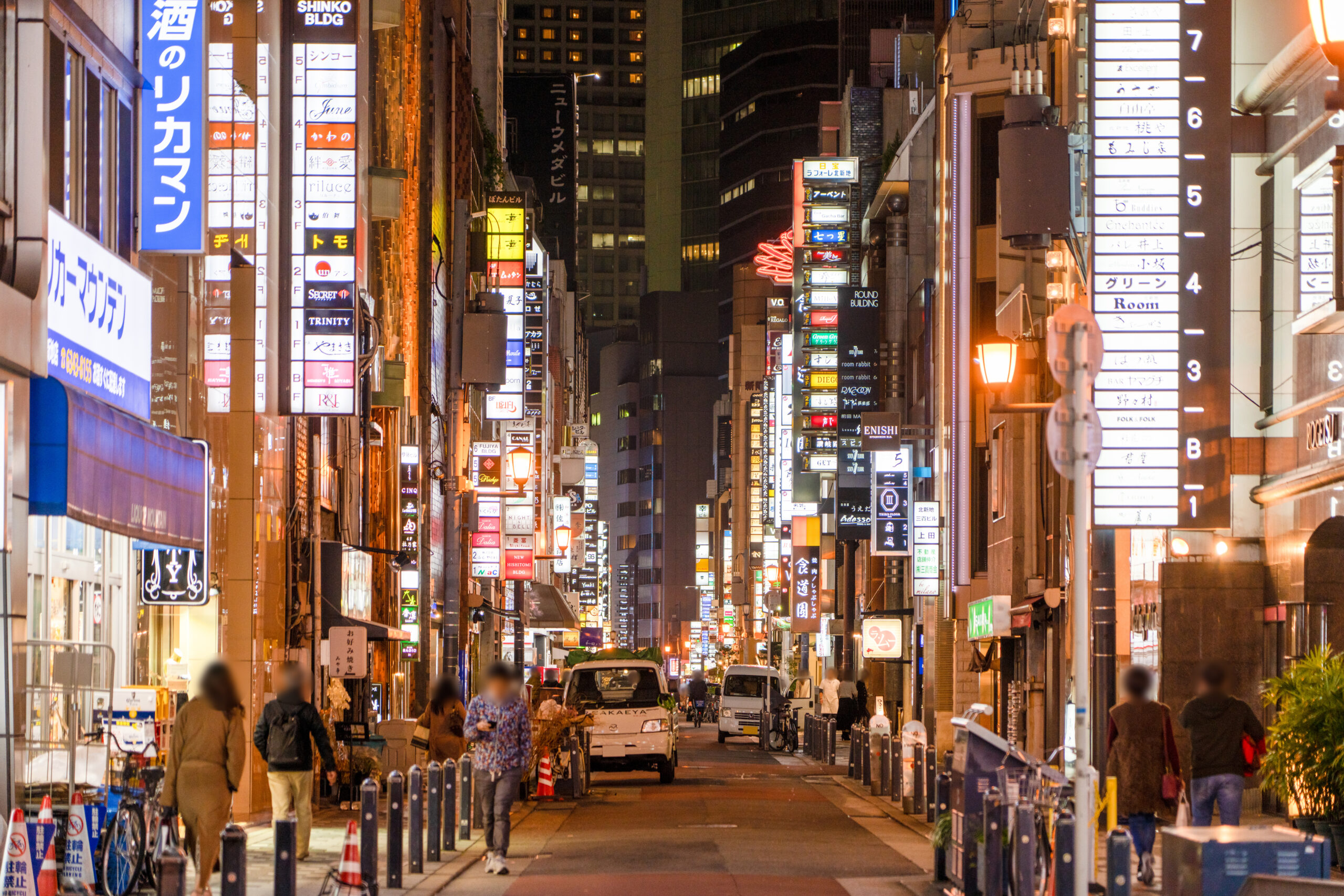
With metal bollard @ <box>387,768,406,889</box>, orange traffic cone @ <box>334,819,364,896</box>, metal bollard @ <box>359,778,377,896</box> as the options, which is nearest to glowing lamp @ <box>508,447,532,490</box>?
metal bollard @ <box>387,768,406,889</box>

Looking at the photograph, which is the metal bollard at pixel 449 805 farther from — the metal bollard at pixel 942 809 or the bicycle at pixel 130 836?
the metal bollard at pixel 942 809

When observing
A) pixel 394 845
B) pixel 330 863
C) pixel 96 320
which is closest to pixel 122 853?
pixel 394 845

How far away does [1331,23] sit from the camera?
12.4 m

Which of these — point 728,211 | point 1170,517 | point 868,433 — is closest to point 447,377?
point 868,433

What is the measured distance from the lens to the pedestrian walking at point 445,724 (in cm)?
2486

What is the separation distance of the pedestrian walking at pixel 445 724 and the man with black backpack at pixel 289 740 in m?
6.43

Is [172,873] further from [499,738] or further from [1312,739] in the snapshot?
[1312,739]

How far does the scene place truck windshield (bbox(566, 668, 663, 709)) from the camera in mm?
34156

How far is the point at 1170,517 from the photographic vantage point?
73.9 ft

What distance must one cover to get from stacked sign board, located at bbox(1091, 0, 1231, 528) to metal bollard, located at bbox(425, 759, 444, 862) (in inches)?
341

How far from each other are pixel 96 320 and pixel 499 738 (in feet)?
19.8

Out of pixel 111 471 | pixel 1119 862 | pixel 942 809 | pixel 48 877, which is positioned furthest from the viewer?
pixel 942 809

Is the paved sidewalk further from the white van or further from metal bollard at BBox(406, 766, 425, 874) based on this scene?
the white van

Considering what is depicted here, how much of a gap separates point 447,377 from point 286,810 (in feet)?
114
